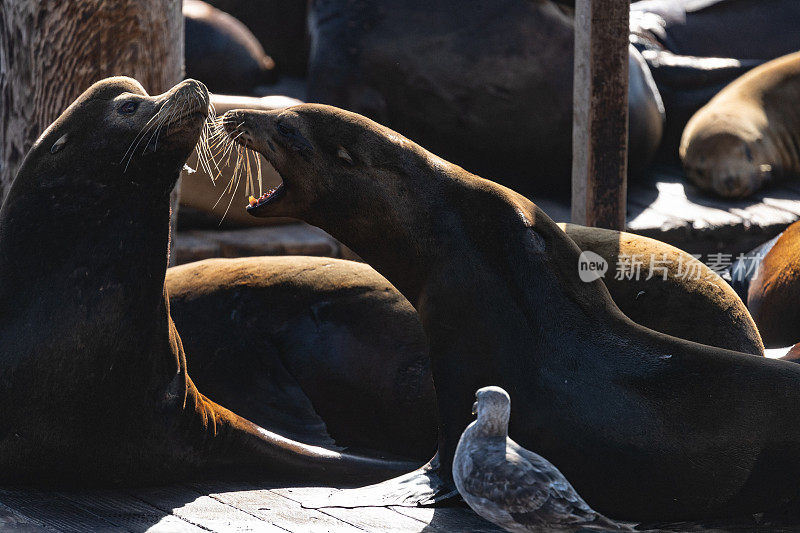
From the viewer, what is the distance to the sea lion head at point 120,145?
3.28 metres

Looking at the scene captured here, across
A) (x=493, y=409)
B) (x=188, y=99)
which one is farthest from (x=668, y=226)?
(x=493, y=409)

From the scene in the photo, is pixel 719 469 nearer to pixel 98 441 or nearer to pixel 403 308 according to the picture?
pixel 403 308

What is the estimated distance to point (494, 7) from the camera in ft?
24.0

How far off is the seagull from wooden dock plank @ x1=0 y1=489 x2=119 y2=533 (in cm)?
101

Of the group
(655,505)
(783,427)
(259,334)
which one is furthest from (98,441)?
(783,427)

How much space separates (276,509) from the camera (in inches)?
124

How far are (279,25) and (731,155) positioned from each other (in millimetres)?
4588

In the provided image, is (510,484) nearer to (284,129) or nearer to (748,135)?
(284,129)

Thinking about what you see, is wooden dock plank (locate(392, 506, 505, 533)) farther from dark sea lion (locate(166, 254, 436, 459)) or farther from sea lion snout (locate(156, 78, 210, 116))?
sea lion snout (locate(156, 78, 210, 116))

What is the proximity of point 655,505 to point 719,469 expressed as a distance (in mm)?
203

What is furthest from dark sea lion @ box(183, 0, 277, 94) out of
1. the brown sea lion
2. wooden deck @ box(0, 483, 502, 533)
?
wooden deck @ box(0, 483, 502, 533)

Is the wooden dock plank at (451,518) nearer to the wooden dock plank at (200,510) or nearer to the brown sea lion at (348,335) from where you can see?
the wooden dock plank at (200,510)

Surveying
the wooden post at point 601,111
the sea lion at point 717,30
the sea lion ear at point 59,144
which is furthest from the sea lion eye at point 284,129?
the sea lion at point 717,30

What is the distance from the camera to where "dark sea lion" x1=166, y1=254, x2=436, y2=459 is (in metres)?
4.03
